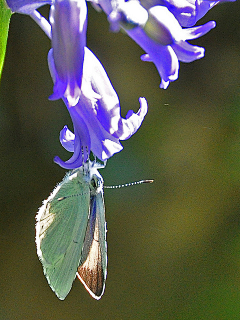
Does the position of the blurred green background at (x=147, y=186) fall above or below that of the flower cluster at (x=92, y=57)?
below

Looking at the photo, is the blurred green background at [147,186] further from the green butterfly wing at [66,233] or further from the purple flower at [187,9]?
the purple flower at [187,9]

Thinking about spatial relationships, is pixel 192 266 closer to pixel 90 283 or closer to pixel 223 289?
pixel 223 289

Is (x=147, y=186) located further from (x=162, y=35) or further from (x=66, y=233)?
(x=162, y=35)

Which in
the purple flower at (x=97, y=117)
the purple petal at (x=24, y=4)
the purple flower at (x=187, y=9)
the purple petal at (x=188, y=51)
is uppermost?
the purple petal at (x=24, y=4)

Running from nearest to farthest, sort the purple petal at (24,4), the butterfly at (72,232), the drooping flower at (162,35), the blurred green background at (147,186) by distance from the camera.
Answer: the drooping flower at (162,35)
the purple petal at (24,4)
the butterfly at (72,232)
the blurred green background at (147,186)

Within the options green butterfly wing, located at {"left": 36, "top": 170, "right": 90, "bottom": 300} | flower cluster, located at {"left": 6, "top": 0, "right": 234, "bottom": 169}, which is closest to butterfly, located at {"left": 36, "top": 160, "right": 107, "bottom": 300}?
green butterfly wing, located at {"left": 36, "top": 170, "right": 90, "bottom": 300}

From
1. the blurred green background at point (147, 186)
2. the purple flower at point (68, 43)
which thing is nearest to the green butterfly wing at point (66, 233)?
the purple flower at point (68, 43)

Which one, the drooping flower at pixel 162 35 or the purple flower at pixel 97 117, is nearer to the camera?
the drooping flower at pixel 162 35

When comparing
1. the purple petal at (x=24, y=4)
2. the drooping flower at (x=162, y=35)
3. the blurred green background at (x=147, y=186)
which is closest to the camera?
the drooping flower at (x=162, y=35)

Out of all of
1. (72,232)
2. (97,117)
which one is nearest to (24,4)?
(97,117)
